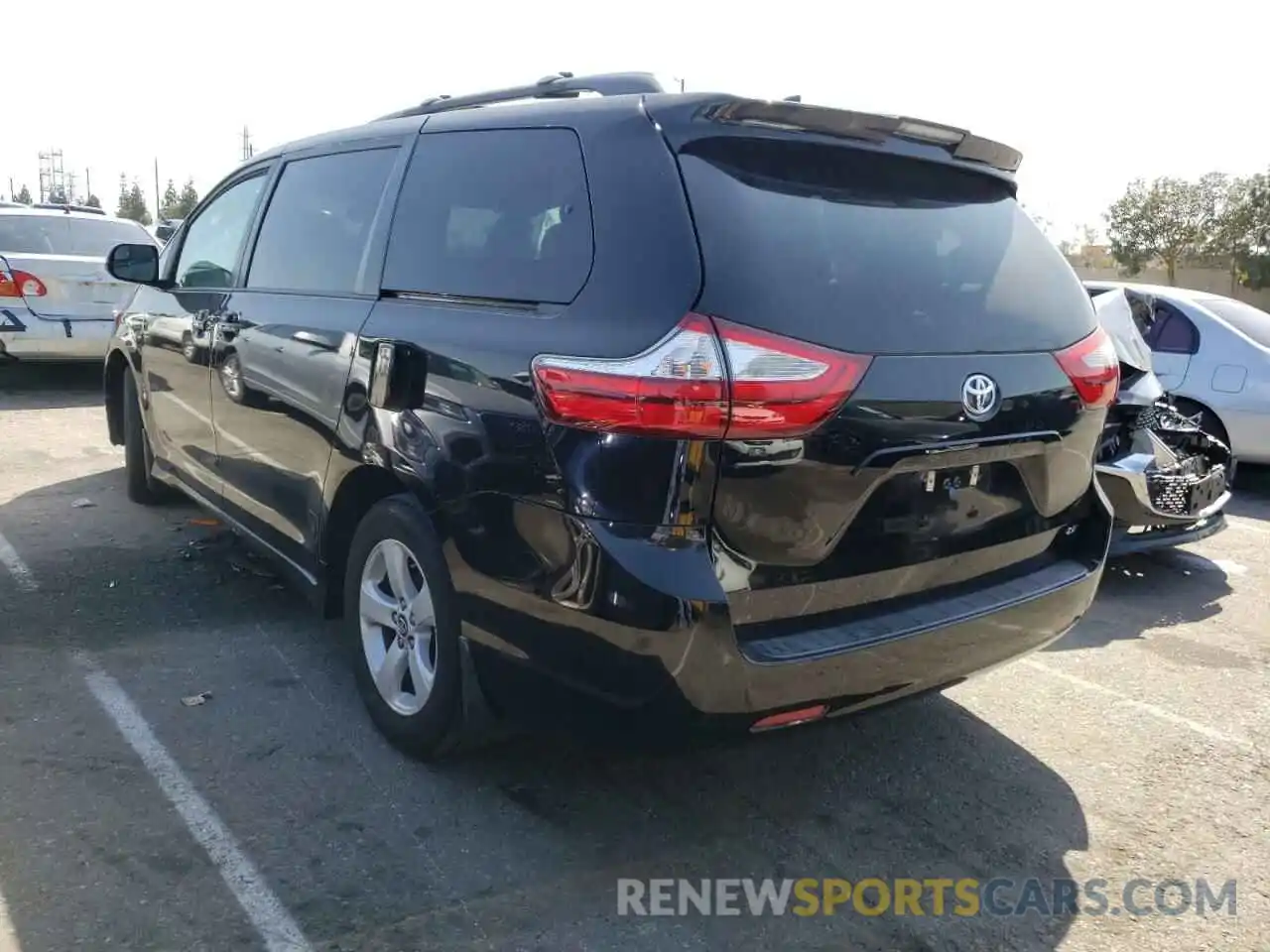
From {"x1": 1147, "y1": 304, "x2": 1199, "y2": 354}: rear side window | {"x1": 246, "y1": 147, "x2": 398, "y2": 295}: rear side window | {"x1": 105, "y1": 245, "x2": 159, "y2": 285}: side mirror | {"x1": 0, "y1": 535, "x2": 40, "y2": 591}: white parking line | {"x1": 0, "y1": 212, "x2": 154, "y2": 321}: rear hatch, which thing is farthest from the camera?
{"x1": 0, "y1": 212, "x2": 154, "y2": 321}: rear hatch

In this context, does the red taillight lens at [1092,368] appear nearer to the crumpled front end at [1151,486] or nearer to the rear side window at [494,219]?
the rear side window at [494,219]

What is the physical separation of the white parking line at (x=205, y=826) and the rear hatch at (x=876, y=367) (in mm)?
1311

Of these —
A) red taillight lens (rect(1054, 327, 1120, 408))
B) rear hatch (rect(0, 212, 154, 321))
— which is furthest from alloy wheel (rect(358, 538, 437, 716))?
rear hatch (rect(0, 212, 154, 321))

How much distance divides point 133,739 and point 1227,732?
12.3ft

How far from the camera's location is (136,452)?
20.0 feet

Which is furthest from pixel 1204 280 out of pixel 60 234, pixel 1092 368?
pixel 1092 368

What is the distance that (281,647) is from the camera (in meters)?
4.26

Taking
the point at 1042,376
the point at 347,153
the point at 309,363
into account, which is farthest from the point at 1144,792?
the point at 347,153

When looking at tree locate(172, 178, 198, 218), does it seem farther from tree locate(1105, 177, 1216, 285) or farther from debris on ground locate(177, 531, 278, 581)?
debris on ground locate(177, 531, 278, 581)

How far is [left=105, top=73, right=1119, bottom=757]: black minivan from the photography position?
2416 mm

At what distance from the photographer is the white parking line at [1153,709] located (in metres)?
3.81

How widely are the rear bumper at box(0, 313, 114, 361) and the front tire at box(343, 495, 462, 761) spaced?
704 centimetres

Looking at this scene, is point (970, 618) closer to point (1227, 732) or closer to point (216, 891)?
point (1227, 732)

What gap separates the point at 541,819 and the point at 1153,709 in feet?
7.90
